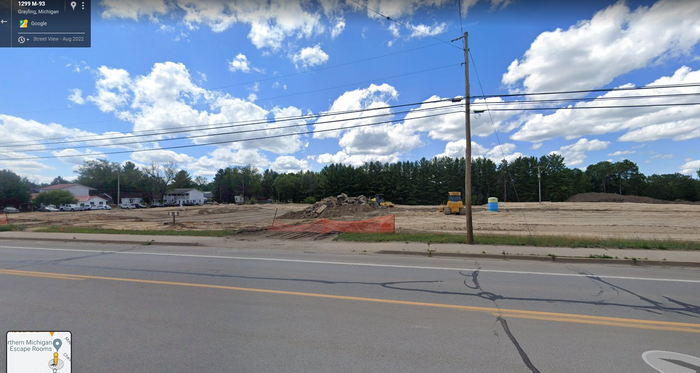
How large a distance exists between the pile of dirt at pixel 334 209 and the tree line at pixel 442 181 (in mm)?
47591

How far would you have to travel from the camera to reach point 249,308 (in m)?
4.96

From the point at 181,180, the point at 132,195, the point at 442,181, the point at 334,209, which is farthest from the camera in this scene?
the point at 181,180

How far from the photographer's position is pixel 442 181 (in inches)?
3386

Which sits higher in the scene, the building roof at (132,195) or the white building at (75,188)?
the white building at (75,188)

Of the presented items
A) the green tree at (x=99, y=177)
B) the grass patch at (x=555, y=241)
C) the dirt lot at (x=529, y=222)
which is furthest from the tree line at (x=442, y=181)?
the grass patch at (x=555, y=241)

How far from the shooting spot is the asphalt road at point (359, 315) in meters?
3.35

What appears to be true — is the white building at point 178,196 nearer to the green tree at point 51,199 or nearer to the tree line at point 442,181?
the tree line at point 442,181

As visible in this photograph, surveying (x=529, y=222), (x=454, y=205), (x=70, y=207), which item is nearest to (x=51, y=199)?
(x=70, y=207)

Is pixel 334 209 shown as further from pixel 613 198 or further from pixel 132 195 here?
pixel 132 195

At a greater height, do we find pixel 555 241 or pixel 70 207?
pixel 555 241

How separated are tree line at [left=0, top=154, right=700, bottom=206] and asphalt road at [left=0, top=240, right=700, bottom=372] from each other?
3012 inches

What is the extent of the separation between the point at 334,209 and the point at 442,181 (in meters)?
58.5

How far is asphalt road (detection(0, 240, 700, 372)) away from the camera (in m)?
3.35

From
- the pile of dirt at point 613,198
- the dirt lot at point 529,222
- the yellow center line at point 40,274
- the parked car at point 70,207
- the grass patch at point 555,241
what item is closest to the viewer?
the yellow center line at point 40,274
